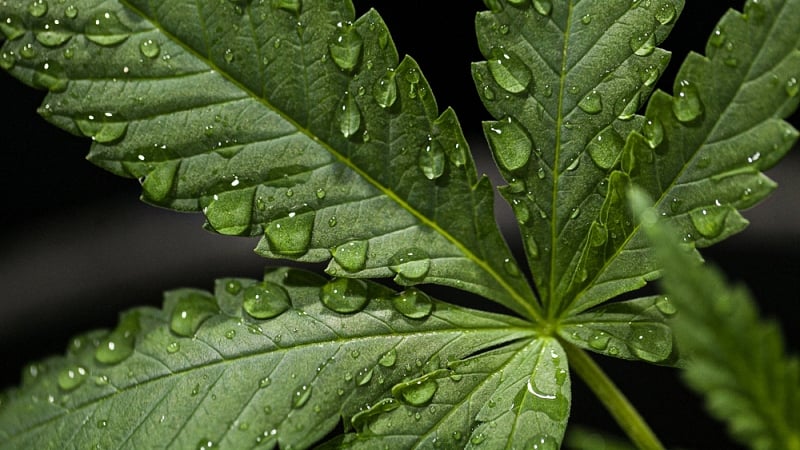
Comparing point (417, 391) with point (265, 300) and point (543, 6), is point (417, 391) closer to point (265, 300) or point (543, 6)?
point (265, 300)

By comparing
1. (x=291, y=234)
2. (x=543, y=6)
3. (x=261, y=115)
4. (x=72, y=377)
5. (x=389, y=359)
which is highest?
(x=543, y=6)

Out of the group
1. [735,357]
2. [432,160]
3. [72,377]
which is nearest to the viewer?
[735,357]

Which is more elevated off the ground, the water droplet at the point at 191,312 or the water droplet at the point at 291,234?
the water droplet at the point at 291,234

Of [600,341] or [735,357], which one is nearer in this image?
[735,357]

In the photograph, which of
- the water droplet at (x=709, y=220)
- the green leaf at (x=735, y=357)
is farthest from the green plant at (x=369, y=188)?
the green leaf at (x=735, y=357)

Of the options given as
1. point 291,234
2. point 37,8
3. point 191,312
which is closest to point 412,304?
point 291,234

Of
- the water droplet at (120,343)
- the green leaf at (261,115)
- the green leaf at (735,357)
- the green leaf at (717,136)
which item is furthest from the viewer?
the water droplet at (120,343)

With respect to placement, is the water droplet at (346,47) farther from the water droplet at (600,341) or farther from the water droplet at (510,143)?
the water droplet at (600,341)

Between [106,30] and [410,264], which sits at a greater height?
[106,30]

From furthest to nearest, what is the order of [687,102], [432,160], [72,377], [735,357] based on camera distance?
[72,377] < [432,160] < [687,102] < [735,357]
